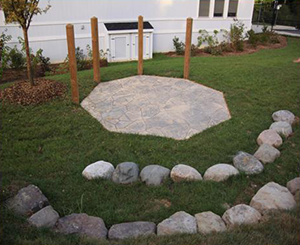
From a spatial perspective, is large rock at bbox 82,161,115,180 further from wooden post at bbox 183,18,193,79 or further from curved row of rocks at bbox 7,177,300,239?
wooden post at bbox 183,18,193,79

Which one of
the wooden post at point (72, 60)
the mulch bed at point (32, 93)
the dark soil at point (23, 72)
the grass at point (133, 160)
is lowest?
the dark soil at point (23, 72)

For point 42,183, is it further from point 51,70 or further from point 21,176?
point 51,70

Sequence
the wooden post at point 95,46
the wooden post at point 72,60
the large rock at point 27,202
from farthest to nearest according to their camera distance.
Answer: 1. the wooden post at point 95,46
2. the wooden post at point 72,60
3. the large rock at point 27,202

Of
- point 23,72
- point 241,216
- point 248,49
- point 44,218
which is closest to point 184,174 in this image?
point 241,216

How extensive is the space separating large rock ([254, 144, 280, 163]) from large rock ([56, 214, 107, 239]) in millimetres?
2850

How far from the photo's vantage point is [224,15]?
52.3 ft

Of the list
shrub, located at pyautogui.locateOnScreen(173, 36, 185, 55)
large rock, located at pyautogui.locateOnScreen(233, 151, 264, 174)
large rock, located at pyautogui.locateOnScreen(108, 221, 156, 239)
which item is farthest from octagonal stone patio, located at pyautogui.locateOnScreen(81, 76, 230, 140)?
shrub, located at pyautogui.locateOnScreen(173, 36, 185, 55)

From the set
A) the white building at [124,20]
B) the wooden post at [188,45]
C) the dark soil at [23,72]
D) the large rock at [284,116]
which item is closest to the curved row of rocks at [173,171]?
the large rock at [284,116]

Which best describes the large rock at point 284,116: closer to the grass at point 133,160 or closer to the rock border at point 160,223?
the grass at point 133,160

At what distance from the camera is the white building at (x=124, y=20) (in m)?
12.0

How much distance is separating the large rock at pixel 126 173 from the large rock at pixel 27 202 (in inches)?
42.4

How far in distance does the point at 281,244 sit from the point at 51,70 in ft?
33.7

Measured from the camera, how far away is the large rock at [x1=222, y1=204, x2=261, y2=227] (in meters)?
3.36

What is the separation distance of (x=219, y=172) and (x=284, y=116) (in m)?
2.68
